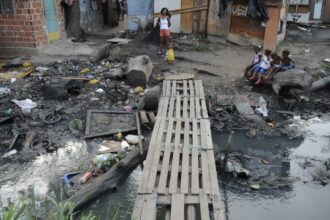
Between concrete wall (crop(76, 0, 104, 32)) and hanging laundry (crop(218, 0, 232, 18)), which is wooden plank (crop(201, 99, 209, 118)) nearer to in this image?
hanging laundry (crop(218, 0, 232, 18))

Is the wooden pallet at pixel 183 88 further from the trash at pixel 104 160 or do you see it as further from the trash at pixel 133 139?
the trash at pixel 104 160

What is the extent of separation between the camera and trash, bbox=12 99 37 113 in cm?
649

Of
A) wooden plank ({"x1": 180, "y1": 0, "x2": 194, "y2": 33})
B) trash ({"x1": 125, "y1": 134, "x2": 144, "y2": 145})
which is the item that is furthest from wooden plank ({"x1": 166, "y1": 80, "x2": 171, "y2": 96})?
wooden plank ({"x1": 180, "y1": 0, "x2": 194, "y2": 33})

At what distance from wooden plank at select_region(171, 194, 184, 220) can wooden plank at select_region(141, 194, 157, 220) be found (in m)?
0.19

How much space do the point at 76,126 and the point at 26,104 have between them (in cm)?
127

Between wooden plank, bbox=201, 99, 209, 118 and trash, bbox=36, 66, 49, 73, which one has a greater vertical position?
trash, bbox=36, 66, 49, 73

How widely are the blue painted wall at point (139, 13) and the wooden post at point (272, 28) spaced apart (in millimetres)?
4142

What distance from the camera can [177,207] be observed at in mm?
3643

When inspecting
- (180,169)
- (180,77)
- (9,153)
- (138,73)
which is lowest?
(9,153)

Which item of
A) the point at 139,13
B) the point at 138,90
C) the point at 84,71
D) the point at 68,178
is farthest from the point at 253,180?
the point at 139,13

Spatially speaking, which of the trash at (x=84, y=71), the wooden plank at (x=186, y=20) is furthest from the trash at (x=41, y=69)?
the wooden plank at (x=186, y=20)

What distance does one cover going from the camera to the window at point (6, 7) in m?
9.21

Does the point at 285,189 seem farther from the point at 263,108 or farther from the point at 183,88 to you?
the point at 183,88

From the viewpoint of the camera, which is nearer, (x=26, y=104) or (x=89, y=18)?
(x=26, y=104)
